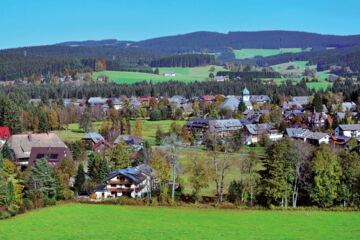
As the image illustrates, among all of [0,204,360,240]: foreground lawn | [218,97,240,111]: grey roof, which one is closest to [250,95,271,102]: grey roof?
[218,97,240,111]: grey roof

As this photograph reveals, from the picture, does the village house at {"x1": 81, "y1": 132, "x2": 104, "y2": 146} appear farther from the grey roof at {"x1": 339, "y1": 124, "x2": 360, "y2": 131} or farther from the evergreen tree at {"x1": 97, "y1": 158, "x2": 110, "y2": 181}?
the grey roof at {"x1": 339, "y1": 124, "x2": 360, "y2": 131}

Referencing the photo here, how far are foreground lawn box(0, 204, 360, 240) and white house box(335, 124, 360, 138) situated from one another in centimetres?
3841

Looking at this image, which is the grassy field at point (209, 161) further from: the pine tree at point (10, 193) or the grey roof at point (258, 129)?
the pine tree at point (10, 193)

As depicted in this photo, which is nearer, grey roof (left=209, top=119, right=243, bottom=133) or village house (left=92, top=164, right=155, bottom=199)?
village house (left=92, top=164, right=155, bottom=199)

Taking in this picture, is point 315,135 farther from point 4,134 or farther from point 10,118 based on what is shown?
point 10,118

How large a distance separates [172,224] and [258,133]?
42530mm

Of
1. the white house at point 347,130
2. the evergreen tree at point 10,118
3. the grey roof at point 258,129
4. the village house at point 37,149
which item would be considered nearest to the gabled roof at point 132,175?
the village house at point 37,149

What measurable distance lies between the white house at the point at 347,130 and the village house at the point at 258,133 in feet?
30.4

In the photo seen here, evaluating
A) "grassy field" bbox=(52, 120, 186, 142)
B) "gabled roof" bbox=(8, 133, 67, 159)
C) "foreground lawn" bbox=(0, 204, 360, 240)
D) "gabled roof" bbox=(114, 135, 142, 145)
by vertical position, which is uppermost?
"gabled roof" bbox=(8, 133, 67, 159)

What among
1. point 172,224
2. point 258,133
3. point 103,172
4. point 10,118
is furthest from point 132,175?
point 10,118

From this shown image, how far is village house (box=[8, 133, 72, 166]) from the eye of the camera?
155ft

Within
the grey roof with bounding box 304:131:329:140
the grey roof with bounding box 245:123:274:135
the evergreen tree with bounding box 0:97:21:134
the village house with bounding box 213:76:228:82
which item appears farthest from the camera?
the village house with bounding box 213:76:228:82

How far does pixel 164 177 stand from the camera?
36.2 meters

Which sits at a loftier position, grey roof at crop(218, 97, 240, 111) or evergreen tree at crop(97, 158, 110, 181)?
grey roof at crop(218, 97, 240, 111)
